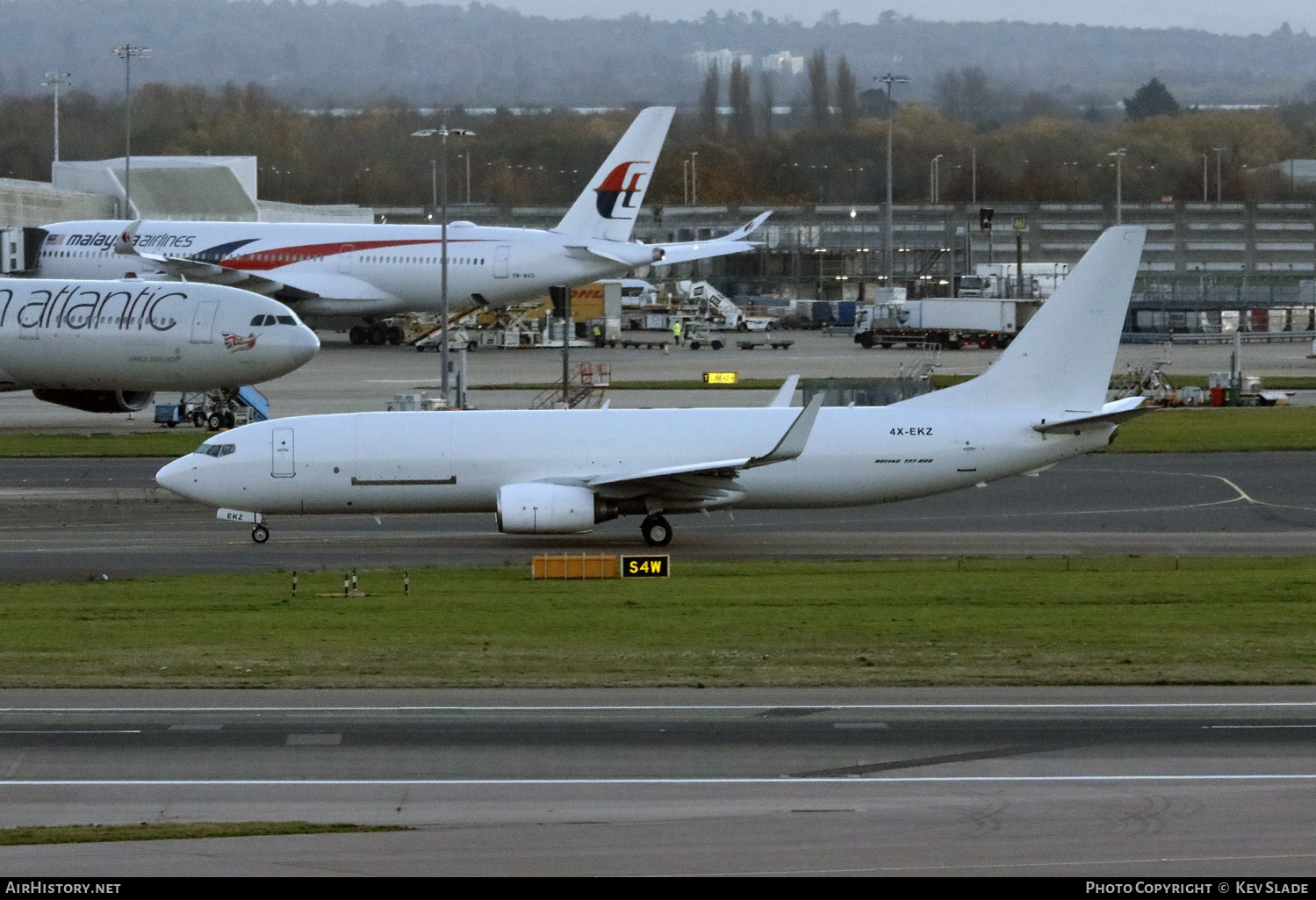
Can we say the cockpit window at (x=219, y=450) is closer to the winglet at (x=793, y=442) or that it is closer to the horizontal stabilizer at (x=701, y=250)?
the winglet at (x=793, y=442)

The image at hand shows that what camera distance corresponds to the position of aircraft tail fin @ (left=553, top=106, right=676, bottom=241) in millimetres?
89000

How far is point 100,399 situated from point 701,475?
104 feet

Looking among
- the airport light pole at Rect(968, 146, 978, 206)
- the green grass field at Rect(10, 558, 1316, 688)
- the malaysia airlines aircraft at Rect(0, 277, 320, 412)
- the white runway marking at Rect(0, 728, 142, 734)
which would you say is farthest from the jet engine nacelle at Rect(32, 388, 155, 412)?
the airport light pole at Rect(968, 146, 978, 206)

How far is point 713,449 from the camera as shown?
39.0 m

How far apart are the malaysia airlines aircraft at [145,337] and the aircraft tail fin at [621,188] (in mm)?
31933

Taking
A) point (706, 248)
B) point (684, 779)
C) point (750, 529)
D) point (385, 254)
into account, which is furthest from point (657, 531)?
point (706, 248)

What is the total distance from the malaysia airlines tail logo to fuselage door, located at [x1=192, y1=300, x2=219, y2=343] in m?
33.9

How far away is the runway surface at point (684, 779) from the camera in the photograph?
1481 centimetres

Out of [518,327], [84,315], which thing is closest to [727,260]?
[518,327]

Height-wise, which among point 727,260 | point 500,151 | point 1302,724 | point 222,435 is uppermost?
point 500,151

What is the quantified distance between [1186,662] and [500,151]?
452ft

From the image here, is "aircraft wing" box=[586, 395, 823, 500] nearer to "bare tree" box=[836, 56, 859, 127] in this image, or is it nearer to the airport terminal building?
the airport terminal building
